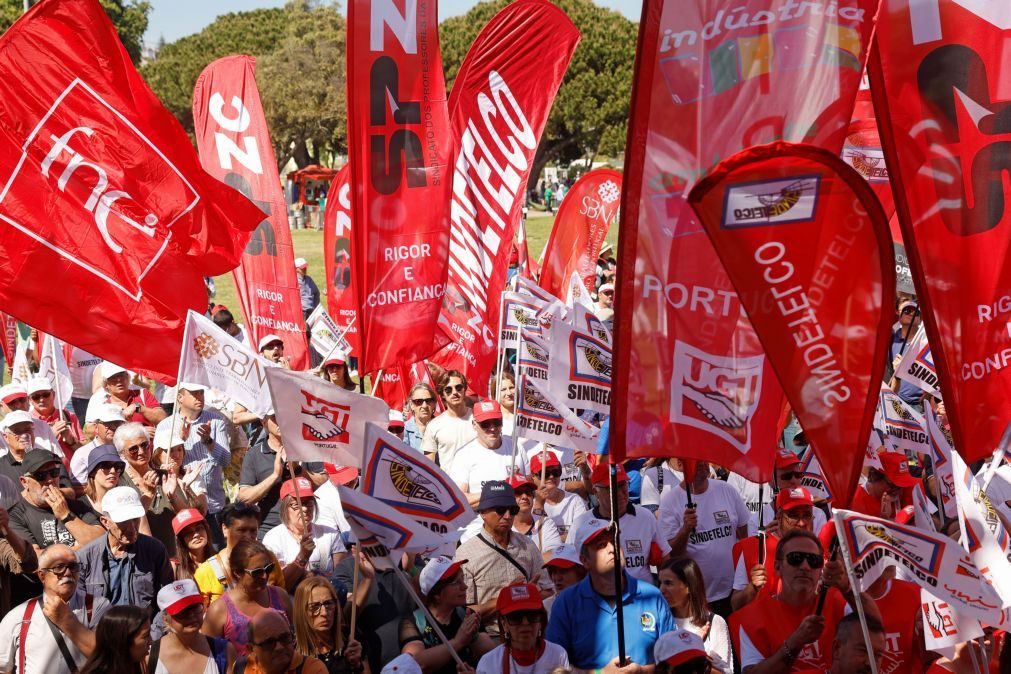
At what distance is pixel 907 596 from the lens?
7.44m

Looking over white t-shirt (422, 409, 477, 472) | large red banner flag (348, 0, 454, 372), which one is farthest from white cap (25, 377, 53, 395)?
large red banner flag (348, 0, 454, 372)

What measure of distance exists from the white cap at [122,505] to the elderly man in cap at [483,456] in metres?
2.81

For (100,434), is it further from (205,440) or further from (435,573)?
(435,573)

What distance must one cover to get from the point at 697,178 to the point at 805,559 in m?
2.31

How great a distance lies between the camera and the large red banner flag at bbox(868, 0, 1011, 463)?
21.5ft

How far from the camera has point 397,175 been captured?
9.63 m

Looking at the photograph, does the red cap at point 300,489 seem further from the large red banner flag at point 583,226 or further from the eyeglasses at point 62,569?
Answer: the large red banner flag at point 583,226

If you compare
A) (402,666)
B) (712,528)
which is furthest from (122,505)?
(712,528)

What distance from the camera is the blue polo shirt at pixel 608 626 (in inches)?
292

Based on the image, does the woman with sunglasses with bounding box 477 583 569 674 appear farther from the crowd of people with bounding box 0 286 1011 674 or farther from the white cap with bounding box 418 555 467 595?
the white cap with bounding box 418 555 467 595

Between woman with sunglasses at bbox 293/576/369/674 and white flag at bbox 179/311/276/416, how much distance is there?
217 centimetres

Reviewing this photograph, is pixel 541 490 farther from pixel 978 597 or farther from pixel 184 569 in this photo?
pixel 978 597

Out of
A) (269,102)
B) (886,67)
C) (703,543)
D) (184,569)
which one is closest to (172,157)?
(184,569)

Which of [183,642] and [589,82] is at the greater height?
[589,82]
